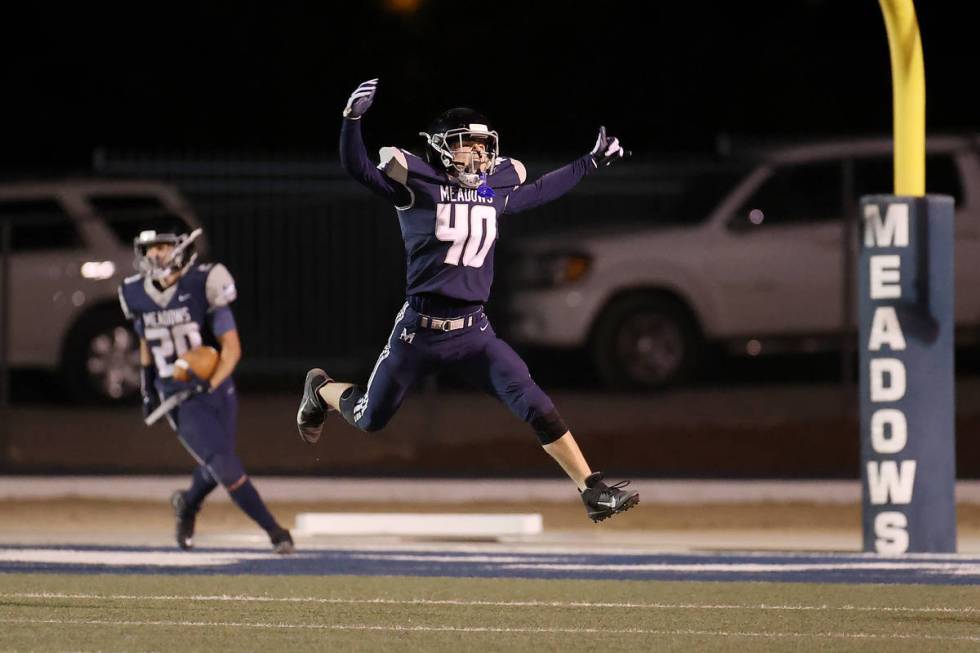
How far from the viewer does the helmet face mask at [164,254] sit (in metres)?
12.3

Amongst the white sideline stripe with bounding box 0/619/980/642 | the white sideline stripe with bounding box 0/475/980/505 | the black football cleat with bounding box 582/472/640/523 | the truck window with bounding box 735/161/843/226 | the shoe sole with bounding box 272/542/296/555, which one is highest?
the truck window with bounding box 735/161/843/226

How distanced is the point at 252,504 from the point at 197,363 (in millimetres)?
778

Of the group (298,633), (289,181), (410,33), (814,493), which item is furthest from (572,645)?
(410,33)

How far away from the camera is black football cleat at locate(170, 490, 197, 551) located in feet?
41.2

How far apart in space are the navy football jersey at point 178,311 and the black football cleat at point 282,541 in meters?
0.92

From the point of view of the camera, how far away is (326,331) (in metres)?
19.6

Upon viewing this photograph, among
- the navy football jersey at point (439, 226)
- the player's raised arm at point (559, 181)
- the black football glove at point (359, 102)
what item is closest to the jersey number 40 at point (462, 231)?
the navy football jersey at point (439, 226)

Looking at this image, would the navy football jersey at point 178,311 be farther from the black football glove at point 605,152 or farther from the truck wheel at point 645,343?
the truck wheel at point 645,343

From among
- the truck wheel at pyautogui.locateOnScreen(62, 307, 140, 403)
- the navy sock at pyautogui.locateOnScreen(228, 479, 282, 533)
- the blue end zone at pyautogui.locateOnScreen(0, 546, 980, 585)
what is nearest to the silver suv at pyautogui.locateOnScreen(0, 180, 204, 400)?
the truck wheel at pyautogui.locateOnScreen(62, 307, 140, 403)

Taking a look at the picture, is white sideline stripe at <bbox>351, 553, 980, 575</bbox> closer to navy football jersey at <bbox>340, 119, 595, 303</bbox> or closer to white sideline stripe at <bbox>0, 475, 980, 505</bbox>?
navy football jersey at <bbox>340, 119, 595, 303</bbox>

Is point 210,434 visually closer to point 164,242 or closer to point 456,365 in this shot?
point 164,242

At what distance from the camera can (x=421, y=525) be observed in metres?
13.5

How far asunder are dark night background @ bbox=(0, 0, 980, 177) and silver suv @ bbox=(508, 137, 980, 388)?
9.38 metres

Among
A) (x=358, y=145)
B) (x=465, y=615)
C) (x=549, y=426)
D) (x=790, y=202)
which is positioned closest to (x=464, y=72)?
(x=790, y=202)
